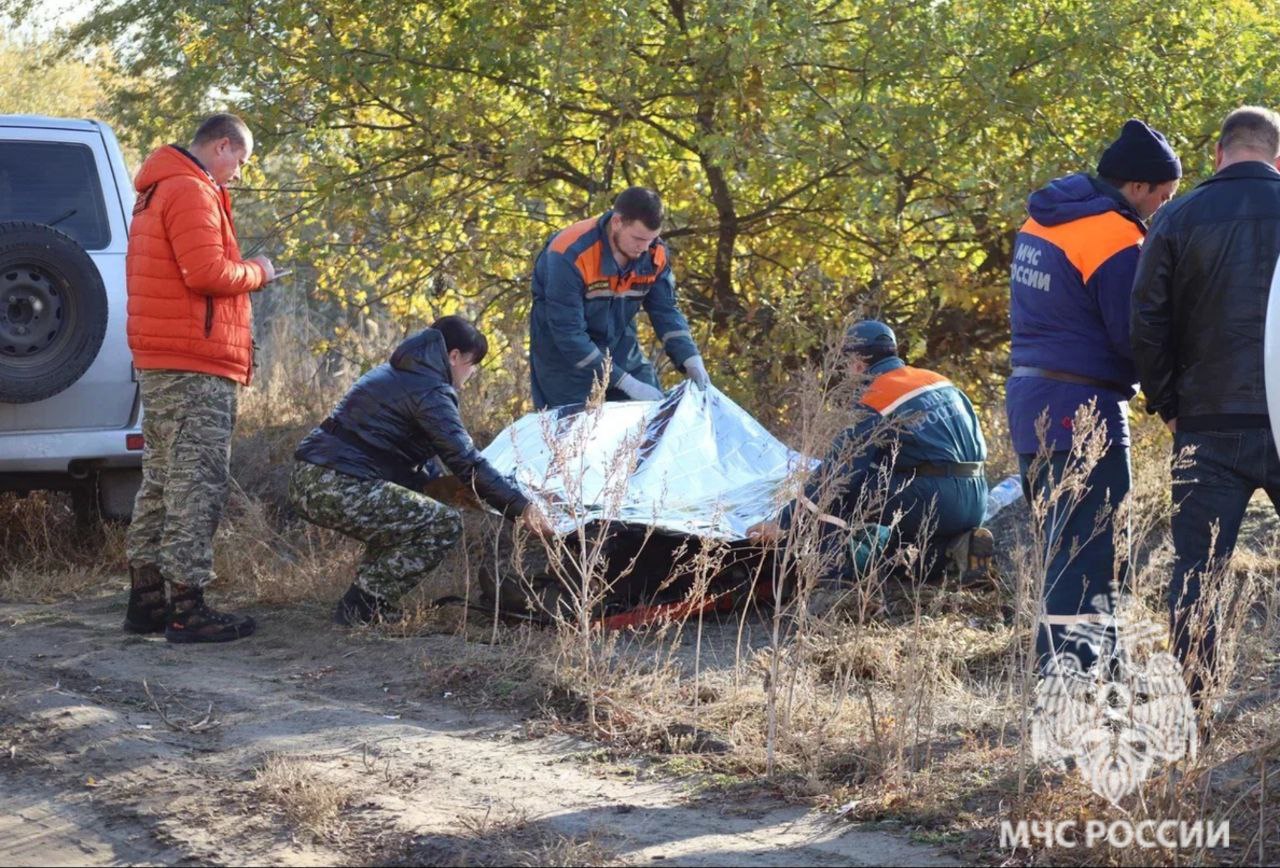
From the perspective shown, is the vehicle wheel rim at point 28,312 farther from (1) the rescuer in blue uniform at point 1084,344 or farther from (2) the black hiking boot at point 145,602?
(1) the rescuer in blue uniform at point 1084,344

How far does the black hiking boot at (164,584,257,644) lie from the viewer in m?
6.23

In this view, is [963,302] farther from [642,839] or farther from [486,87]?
[642,839]

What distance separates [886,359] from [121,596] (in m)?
3.53

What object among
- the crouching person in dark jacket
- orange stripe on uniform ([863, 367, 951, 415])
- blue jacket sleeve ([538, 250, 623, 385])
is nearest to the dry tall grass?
the crouching person in dark jacket

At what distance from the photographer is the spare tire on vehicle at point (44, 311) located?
6.62 metres

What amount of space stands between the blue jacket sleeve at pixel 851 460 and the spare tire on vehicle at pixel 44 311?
304 cm

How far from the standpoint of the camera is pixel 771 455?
21.2 feet

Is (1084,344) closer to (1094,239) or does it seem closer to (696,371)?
(1094,239)

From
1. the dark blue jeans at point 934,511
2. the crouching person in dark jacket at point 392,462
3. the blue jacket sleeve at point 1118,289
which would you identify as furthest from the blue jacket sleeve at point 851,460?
the crouching person in dark jacket at point 392,462

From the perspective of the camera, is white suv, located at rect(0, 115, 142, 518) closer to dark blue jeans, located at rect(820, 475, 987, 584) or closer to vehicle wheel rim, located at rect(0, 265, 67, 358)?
vehicle wheel rim, located at rect(0, 265, 67, 358)

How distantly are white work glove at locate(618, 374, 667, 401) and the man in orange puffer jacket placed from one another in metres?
1.60

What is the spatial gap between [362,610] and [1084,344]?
301 centimetres

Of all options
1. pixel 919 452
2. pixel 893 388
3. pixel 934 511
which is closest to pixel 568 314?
pixel 893 388

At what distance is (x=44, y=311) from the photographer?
6.70 m
